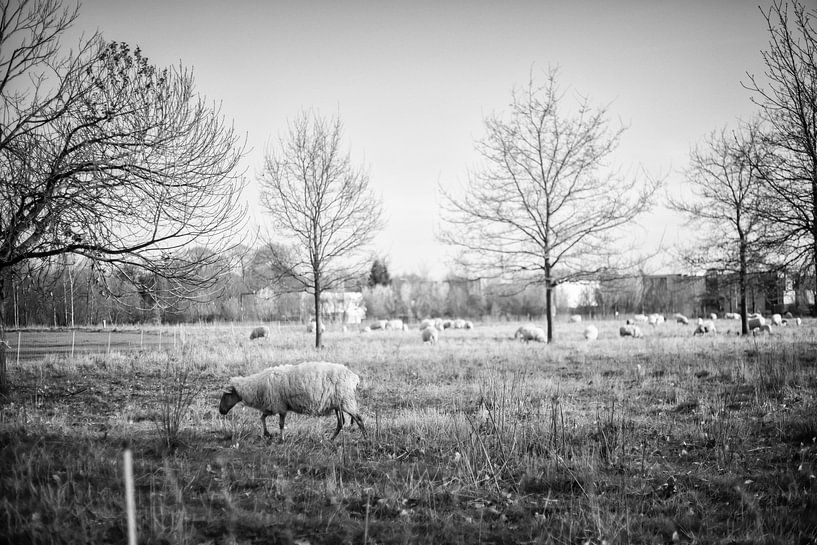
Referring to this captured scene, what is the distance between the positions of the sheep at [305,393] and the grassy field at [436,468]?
0.37 metres

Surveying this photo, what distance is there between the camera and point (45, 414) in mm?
7578

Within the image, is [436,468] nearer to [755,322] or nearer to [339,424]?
[339,424]

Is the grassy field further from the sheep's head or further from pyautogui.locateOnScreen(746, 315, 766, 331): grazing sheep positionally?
pyautogui.locateOnScreen(746, 315, 766, 331): grazing sheep

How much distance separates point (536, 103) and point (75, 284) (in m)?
15.2

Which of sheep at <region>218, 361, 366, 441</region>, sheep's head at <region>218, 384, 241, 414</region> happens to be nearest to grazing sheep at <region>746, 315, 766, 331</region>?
sheep at <region>218, 361, 366, 441</region>

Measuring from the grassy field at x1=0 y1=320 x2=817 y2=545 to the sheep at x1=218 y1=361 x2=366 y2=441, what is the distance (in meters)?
0.37

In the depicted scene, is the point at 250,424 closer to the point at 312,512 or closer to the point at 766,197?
the point at 312,512

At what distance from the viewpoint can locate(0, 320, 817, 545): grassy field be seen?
3.76m

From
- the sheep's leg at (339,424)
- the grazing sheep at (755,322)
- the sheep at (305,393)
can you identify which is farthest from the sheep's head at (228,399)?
the grazing sheep at (755,322)

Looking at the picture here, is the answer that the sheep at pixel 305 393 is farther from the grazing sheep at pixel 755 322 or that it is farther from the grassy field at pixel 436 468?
the grazing sheep at pixel 755 322

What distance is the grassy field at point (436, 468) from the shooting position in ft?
12.3

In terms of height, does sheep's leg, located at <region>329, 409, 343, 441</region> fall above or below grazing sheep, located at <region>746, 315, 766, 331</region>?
above

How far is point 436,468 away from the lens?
514cm

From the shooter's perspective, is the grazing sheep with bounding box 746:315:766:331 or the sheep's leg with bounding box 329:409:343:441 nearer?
the sheep's leg with bounding box 329:409:343:441
